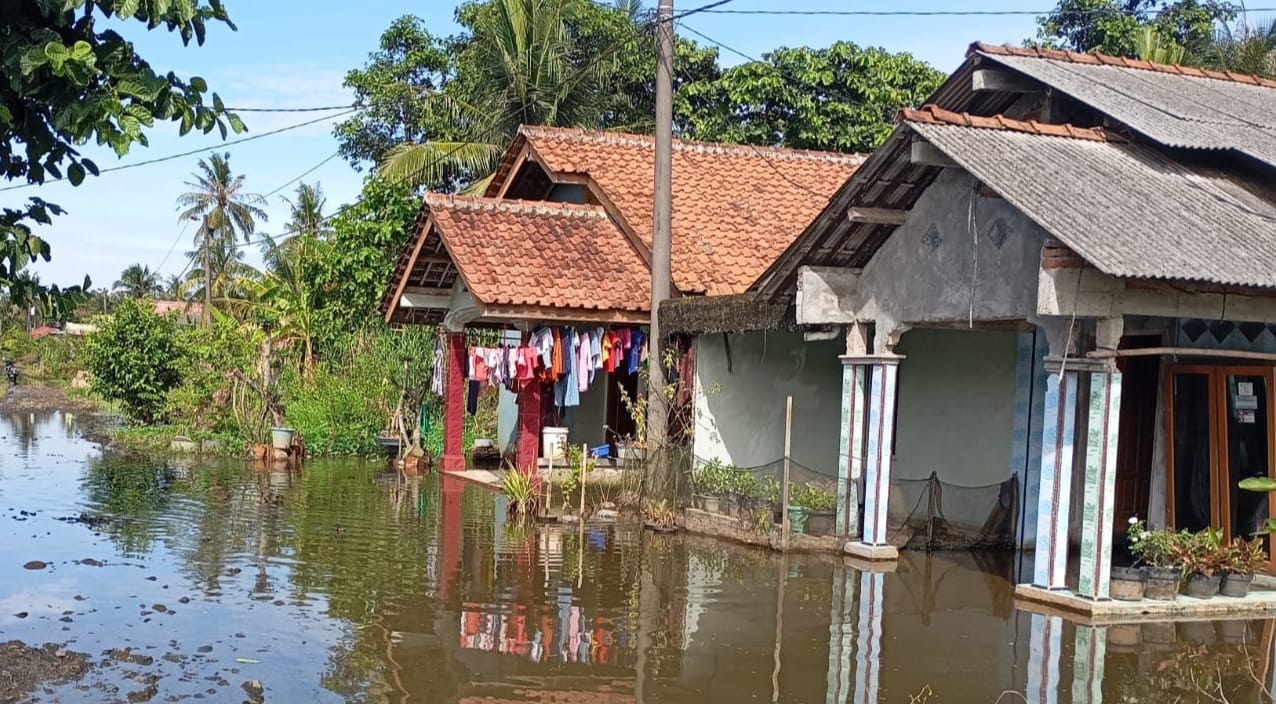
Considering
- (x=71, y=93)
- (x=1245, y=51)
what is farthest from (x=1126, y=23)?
(x=71, y=93)

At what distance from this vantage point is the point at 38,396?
1866 inches

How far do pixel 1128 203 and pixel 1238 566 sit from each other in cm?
329

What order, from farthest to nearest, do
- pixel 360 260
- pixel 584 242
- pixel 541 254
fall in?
pixel 360 260
pixel 584 242
pixel 541 254

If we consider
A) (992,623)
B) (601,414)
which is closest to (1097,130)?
(992,623)

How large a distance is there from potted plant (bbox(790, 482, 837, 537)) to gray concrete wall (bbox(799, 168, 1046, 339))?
82.9 inches

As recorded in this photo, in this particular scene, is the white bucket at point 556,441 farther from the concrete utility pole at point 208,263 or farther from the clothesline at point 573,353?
the concrete utility pole at point 208,263

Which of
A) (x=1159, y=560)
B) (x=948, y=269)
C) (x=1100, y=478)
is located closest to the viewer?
(x=1100, y=478)

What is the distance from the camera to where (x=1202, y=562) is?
11172 millimetres

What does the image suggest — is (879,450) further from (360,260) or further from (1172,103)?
(360,260)

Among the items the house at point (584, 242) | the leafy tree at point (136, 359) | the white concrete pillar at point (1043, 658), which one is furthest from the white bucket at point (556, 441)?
the leafy tree at point (136, 359)

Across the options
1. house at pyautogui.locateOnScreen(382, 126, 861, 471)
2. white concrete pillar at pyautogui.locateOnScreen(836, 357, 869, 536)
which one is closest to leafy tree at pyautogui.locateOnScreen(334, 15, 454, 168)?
house at pyautogui.locateOnScreen(382, 126, 861, 471)

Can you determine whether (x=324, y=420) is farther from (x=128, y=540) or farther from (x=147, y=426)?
(x=128, y=540)

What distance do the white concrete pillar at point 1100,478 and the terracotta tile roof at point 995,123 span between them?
8.55 ft

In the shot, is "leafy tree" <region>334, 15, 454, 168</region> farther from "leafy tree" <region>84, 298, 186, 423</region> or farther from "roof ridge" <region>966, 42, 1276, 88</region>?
"roof ridge" <region>966, 42, 1276, 88</region>
